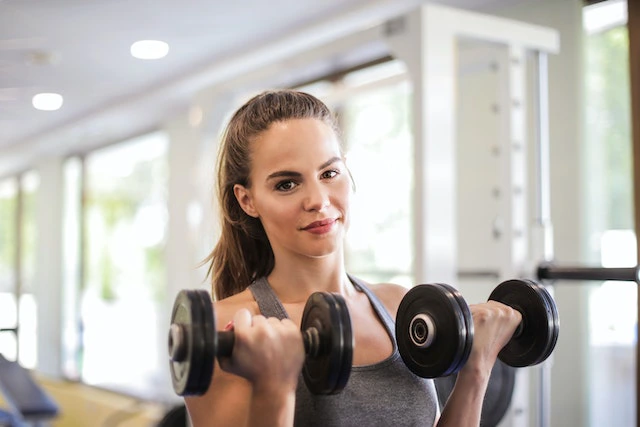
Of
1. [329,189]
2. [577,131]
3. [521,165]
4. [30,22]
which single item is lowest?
[329,189]

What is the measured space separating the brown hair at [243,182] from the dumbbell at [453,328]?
30 cm

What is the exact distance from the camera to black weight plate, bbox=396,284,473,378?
110cm

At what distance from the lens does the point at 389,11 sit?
130 inches

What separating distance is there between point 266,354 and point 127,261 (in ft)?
15.7

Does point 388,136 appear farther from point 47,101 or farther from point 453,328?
point 453,328

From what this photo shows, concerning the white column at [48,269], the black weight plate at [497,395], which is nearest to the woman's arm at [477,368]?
the black weight plate at [497,395]

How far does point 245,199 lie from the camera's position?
125 cm

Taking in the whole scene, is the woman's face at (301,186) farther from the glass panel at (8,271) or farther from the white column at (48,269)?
the white column at (48,269)

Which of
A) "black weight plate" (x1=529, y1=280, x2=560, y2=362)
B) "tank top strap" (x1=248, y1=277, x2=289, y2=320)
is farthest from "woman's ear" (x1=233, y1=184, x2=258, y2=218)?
"black weight plate" (x1=529, y1=280, x2=560, y2=362)

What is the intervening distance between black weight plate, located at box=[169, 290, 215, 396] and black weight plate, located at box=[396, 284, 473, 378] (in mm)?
337

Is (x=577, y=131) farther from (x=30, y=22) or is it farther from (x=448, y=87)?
(x=30, y=22)

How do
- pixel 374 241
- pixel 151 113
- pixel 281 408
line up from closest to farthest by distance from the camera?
pixel 281 408, pixel 374 241, pixel 151 113

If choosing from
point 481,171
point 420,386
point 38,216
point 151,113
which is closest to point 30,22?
point 38,216

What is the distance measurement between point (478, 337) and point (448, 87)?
1.26 metres
